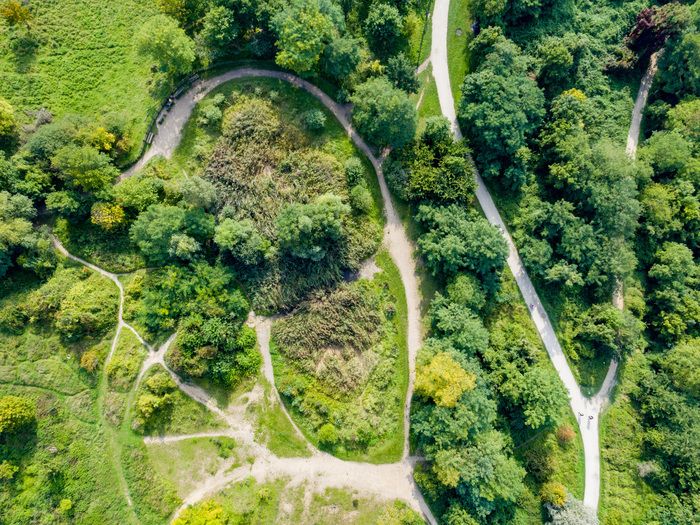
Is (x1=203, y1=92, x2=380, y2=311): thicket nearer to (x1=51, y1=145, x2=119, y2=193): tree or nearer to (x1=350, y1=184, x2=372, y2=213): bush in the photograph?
(x1=350, y1=184, x2=372, y2=213): bush

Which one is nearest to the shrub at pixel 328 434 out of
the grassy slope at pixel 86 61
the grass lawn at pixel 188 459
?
the grass lawn at pixel 188 459

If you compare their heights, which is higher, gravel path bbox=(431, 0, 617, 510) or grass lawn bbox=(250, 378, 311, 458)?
gravel path bbox=(431, 0, 617, 510)

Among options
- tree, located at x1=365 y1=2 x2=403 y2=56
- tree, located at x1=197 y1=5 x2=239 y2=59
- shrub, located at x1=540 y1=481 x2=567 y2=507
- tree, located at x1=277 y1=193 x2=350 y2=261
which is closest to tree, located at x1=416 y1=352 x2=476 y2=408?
shrub, located at x1=540 y1=481 x2=567 y2=507

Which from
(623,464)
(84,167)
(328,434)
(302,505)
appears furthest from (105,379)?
(623,464)

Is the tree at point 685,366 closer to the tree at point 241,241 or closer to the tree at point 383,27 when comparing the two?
the tree at point 241,241

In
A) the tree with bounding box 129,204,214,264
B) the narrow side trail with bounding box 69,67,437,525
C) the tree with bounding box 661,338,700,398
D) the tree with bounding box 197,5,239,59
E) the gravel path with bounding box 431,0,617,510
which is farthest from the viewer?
the gravel path with bounding box 431,0,617,510

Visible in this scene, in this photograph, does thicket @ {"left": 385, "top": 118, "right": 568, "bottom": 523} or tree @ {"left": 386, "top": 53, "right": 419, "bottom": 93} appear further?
tree @ {"left": 386, "top": 53, "right": 419, "bottom": 93}

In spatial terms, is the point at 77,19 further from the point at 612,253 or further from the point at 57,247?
the point at 612,253
